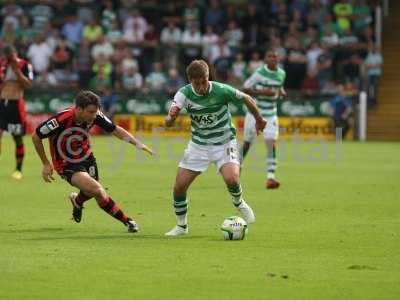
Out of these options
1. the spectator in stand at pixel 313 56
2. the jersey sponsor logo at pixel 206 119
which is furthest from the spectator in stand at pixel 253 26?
the jersey sponsor logo at pixel 206 119

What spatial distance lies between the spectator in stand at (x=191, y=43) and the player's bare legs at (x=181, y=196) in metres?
24.5

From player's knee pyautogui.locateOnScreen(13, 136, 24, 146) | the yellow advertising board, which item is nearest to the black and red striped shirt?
player's knee pyautogui.locateOnScreen(13, 136, 24, 146)

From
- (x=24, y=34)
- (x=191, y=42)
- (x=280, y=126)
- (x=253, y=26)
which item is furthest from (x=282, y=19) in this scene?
(x=24, y=34)

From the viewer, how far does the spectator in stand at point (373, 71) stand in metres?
35.9

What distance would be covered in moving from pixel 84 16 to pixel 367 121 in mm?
10705

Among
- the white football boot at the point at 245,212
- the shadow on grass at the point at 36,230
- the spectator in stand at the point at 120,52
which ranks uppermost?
the white football boot at the point at 245,212

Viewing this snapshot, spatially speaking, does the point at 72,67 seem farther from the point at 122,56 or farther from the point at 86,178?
the point at 86,178

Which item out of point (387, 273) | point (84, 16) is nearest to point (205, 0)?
point (84, 16)

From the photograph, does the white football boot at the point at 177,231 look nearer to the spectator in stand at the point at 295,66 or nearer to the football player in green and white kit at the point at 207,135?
the football player in green and white kit at the point at 207,135

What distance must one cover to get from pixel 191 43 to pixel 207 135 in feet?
79.9

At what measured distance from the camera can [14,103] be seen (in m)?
21.5

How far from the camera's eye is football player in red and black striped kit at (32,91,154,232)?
42.4ft

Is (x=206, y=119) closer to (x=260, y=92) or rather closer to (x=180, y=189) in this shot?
(x=180, y=189)

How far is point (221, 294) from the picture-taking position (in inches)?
368
